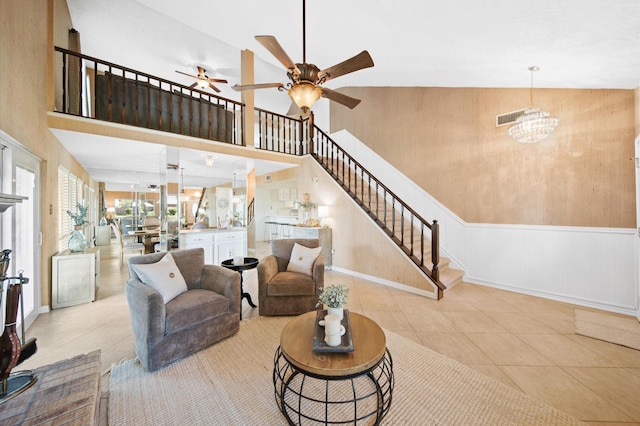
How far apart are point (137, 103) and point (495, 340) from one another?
236 inches

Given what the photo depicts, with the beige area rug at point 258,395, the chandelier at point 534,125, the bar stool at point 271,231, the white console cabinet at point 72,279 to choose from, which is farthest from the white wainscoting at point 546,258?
the white console cabinet at point 72,279

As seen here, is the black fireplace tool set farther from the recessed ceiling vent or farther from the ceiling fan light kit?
the recessed ceiling vent

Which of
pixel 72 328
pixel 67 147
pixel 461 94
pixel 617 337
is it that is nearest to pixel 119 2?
pixel 67 147

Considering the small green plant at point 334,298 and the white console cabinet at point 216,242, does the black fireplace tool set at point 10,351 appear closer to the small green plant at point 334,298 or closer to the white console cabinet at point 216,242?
the small green plant at point 334,298

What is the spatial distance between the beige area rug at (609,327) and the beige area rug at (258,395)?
1703 mm

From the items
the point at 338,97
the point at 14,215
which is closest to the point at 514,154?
the point at 338,97

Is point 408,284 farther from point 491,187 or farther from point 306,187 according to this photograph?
point 306,187

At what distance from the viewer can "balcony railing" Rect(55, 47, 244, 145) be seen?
12.2ft

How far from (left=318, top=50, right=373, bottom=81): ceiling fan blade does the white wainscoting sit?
3355 millimetres

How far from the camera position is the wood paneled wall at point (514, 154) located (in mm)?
3357

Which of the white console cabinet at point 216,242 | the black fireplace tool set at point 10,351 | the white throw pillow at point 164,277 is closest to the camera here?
the black fireplace tool set at point 10,351

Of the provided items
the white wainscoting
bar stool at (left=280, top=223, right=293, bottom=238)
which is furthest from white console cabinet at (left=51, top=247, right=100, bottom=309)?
the white wainscoting

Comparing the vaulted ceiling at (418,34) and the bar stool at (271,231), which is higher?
the vaulted ceiling at (418,34)

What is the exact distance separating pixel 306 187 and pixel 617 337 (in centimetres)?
528
